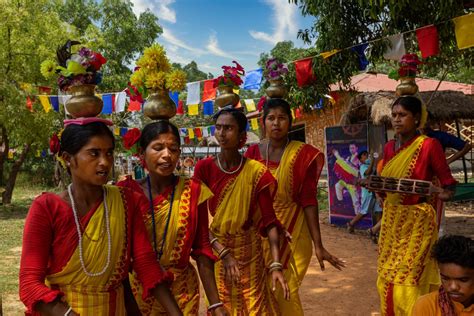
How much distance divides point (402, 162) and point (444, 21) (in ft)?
8.33

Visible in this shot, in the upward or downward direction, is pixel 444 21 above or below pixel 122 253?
above

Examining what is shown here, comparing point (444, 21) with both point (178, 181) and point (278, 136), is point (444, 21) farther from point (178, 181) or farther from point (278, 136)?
point (178, 181)

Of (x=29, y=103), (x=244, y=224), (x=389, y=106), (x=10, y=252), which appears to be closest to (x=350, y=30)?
(x=389, y=106)

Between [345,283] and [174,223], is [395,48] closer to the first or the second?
[345,283]

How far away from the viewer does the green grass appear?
5.77 meters

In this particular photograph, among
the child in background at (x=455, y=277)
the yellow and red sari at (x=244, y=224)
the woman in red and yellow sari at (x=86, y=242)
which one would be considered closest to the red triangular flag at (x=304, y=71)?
the yellow and red sari at (x=244, y=224)

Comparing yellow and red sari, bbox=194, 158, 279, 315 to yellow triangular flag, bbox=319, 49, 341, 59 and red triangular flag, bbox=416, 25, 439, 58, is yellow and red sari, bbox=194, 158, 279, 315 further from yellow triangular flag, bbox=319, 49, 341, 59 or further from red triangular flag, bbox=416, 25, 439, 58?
yellow triangular flag, bbox=319, 49, 341, 59

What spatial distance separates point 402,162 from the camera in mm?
3961

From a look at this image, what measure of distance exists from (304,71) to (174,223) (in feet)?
16.4

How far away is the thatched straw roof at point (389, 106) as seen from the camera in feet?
30.8

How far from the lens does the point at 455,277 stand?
2.23m

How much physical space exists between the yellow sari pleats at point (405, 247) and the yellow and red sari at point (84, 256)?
7.35 feet

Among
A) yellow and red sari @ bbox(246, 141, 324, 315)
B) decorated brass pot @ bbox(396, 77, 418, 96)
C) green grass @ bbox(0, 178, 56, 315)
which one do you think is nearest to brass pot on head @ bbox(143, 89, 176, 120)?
yellow and red sari @ bbox(246, 141, 324, 315)

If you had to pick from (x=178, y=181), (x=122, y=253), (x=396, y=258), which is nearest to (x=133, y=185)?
(x=178, y=181)
